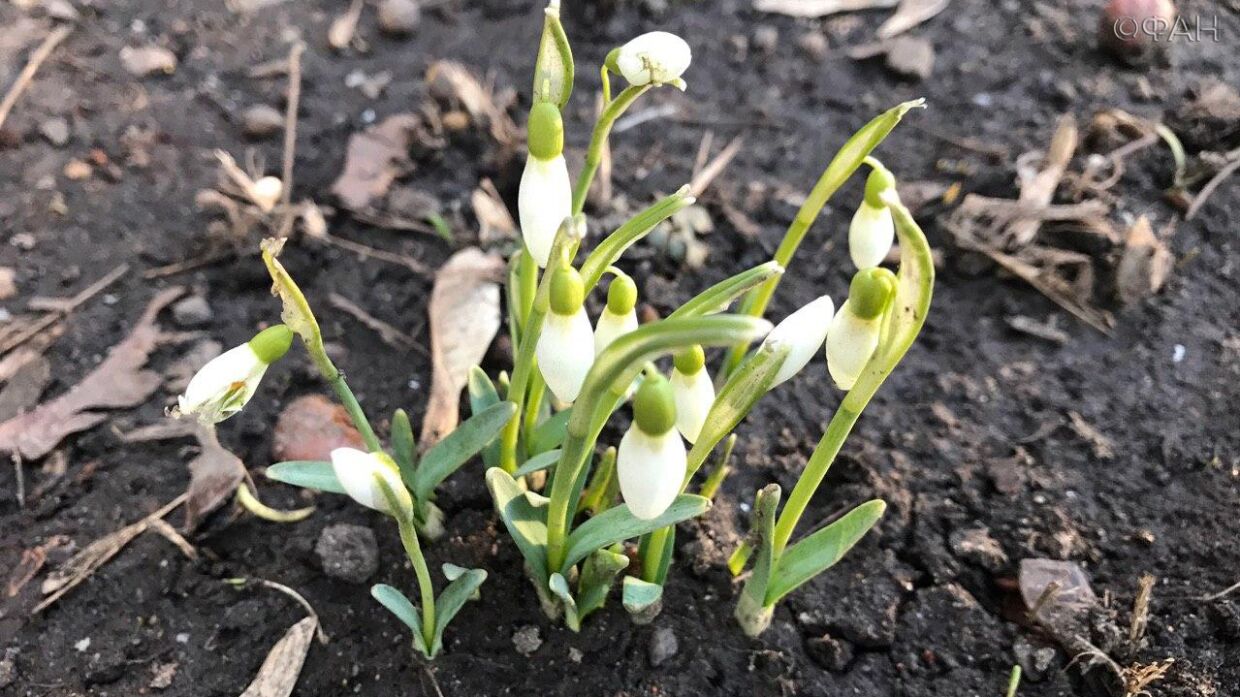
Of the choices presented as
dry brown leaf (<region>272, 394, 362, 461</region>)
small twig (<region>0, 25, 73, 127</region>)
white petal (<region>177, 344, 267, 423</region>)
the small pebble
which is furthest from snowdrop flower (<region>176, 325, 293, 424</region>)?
the small pebble

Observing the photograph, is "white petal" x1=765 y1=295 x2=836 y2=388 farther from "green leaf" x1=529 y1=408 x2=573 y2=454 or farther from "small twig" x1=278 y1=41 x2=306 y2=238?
"small twig" x1=278 y1=41 x2=306 y2=238

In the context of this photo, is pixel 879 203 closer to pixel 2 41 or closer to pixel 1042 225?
pixel 1042 225

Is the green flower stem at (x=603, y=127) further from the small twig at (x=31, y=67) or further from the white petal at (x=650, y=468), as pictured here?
the small twig at (x=31, y=67)

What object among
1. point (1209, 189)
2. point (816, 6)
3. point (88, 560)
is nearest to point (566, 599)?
point (88, 560)

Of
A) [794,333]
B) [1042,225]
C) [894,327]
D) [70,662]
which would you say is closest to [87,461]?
[70,662]

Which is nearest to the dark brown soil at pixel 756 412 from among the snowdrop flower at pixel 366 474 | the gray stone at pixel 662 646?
the gray stone at pixel 662 646

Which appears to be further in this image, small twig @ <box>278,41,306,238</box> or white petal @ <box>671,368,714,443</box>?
small twig @ <box>278,41,306,238</box>
